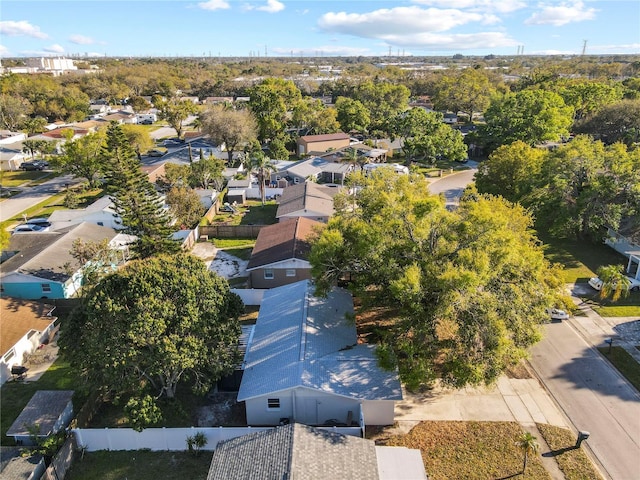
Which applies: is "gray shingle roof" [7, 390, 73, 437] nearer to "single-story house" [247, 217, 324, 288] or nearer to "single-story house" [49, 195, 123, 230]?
"single-story house" [247, 217, 324, 288]

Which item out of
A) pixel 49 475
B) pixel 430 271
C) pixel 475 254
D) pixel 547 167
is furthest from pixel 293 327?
pixel 547 167

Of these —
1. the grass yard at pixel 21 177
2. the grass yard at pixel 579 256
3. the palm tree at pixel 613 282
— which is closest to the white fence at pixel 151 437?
the palm tree at pixel 613 282

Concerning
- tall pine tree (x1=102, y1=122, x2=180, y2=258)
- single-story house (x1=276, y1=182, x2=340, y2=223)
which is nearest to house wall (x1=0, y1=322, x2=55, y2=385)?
tall pine tree (x1=102, y1=122, x2=180, y2=258)

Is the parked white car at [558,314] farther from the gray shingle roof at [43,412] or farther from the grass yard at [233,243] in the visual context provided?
the gray shingle roof at [43,412]

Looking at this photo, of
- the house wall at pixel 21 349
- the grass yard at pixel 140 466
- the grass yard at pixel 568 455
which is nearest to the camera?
the grass yard at pixel 568 455

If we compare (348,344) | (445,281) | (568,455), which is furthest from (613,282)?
(348,344)

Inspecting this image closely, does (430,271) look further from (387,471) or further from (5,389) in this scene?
(5,389)
